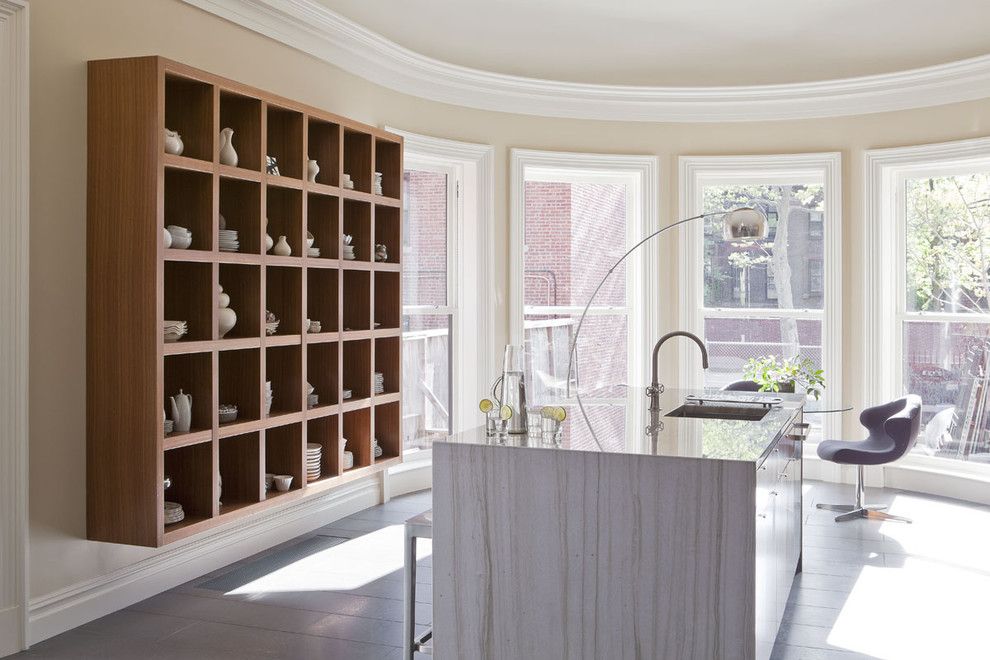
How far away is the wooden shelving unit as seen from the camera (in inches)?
146

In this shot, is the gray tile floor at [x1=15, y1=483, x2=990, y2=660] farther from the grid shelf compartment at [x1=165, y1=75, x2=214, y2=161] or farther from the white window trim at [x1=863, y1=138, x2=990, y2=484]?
the grid shelf compartment at [x1=165, y1=75, x2=214, y2=161]

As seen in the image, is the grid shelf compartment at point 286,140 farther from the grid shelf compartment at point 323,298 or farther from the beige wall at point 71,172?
the grid shelf compartment at point 323,298

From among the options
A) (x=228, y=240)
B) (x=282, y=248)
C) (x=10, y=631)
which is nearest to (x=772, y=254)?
(x=282, y=248)

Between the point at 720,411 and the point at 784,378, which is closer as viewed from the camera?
the point at 720,411

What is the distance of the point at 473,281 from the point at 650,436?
12.3 ft

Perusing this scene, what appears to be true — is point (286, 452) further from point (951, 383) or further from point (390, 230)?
point (951, 383)

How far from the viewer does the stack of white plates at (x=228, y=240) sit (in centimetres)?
421

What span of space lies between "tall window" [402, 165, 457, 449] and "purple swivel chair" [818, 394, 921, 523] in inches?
104

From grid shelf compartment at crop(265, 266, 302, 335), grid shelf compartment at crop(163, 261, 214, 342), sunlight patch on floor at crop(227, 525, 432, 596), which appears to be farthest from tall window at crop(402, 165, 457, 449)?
grid shelf compartment at crop(163, 261, 214, 342)

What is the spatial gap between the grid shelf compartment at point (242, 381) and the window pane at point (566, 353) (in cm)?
297

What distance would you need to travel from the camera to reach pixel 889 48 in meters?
5.98

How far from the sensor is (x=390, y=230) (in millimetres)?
5676

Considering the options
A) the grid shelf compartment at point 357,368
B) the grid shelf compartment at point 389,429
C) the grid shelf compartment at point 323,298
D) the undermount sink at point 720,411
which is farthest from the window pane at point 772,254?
the grid shelf compartment at point 323,298

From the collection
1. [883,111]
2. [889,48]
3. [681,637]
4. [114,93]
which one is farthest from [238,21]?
[883,111]
